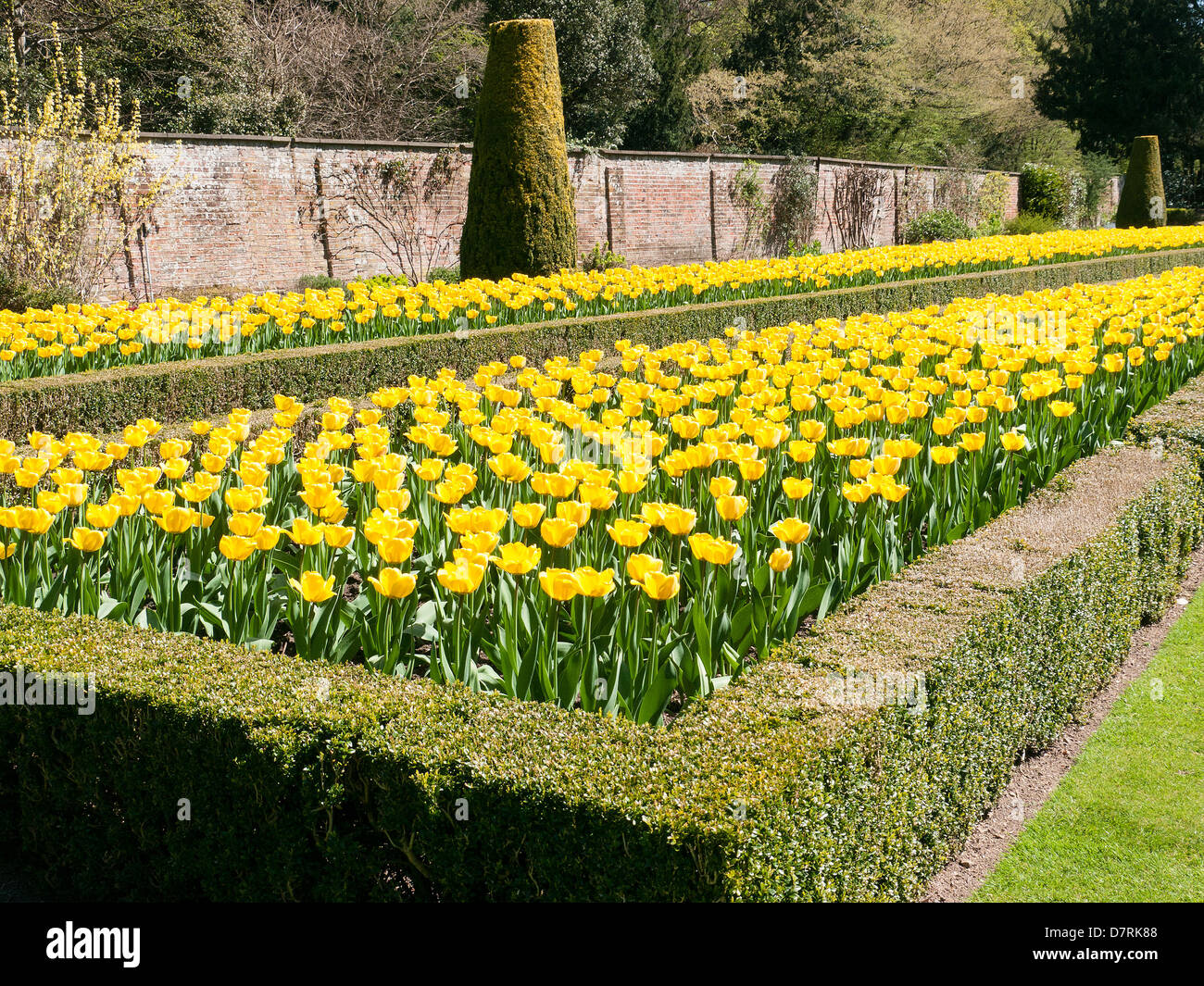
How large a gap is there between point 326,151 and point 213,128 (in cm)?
465

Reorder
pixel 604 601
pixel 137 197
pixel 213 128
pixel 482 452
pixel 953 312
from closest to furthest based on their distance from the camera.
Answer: pixel 604 601 → pixel 482 452 → pixel 953 312 → pixel 137 197 → pixel 213 128

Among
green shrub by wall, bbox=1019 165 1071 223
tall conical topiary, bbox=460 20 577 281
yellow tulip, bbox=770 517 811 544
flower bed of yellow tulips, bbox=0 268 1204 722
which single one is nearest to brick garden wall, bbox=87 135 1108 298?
tall conical topiary, bbox=460 20 577 281

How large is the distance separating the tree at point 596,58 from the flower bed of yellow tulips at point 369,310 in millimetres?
13014

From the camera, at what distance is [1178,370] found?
23.9ft

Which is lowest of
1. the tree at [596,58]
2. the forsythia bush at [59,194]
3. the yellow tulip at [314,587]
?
the yellow tulip at [314,587]

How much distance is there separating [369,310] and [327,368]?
1326mm

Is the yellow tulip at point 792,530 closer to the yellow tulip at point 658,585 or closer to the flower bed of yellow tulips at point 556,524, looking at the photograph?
the flower bed of yellow tulips at point 556,524

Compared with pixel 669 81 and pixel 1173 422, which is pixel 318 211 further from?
pixel 669 81

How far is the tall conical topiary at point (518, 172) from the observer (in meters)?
12.4

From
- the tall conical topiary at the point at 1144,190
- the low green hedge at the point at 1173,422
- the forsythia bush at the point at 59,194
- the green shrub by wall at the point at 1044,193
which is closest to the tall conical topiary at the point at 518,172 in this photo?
the forsythia bush at the point at 59,194

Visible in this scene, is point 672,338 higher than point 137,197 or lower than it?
lower

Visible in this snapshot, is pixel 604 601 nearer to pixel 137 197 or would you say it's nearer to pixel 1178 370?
pixel 1178 370

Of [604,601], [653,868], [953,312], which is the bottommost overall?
[653,868]

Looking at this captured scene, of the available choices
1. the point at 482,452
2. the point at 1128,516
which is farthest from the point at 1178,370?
the point at 482,452
